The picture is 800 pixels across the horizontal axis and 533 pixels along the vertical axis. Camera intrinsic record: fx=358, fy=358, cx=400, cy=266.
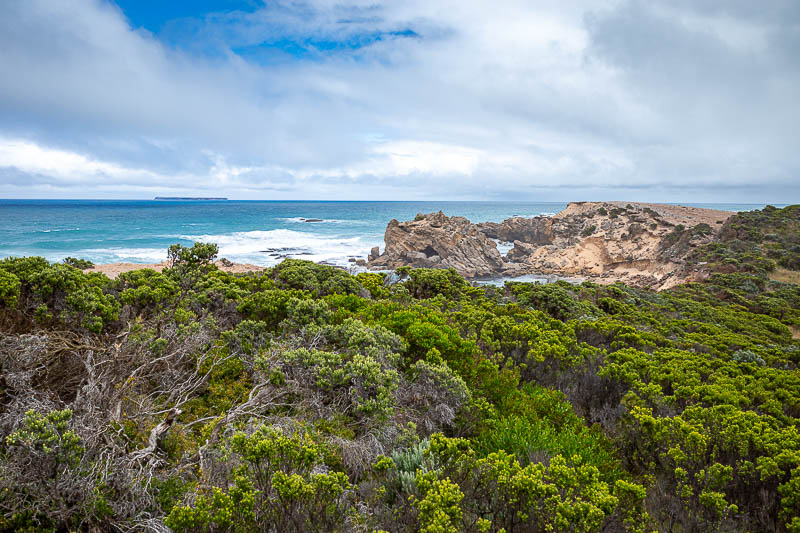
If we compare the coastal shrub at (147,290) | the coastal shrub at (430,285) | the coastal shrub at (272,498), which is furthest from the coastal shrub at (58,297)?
the coastal shrub at (430,285)

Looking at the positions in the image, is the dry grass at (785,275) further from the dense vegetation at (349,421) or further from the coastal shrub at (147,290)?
the coastal shrub at (147,290)

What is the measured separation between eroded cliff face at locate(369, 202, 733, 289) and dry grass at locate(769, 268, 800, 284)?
17.8ft

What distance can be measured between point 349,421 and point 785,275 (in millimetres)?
30175

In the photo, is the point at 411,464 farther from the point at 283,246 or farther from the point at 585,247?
the point at 283,246

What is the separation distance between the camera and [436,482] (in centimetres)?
273

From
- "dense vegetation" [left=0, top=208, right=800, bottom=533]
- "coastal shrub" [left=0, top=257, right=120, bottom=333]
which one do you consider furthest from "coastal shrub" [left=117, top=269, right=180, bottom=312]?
"coastal shrub" [left=0, top=257, right=120, bottom=333]

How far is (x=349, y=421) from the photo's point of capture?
4.12m

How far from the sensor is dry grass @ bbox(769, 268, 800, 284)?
21422 mm

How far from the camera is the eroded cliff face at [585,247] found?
3103cm

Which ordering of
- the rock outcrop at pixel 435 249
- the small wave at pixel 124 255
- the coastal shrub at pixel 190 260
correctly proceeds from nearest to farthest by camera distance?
the coastal shrub at pixel 190 260, the rock outcrop at pixel 435 249, the small wave at pixel 124 255

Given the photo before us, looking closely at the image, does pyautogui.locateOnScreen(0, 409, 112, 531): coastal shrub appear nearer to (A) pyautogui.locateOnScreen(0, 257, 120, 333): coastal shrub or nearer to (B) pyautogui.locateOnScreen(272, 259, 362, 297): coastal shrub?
(A) pyautogui.locateOnScreen(0, 257, 120, 333): coastal shrub

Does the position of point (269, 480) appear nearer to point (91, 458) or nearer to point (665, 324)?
point (91, 458)

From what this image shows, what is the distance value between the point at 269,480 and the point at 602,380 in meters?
5.77

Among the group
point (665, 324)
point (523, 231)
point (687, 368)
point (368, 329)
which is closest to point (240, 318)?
point (368, 329)
